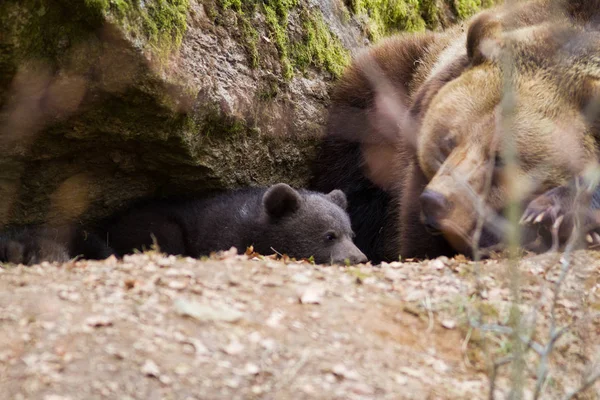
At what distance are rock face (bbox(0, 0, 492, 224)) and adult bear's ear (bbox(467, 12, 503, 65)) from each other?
1665 millimetres

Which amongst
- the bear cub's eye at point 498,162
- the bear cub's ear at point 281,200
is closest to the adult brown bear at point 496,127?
the bear cub's eye at point 498,162

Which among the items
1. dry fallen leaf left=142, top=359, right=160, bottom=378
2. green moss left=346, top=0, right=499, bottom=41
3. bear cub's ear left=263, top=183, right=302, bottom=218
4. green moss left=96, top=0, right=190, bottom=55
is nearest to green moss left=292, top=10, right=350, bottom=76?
green moss left=346, top=0, right=499, bottom=41

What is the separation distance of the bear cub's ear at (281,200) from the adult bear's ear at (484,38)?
67.3 inches

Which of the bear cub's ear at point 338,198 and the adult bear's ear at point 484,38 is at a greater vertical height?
the adult bear's ear at point 484,38

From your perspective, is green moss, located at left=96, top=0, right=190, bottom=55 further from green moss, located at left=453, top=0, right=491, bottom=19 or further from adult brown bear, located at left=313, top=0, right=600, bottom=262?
green moss, located at left=453, top=0, right=491, bottom=19

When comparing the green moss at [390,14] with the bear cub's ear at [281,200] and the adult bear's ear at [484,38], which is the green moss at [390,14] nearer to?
the adult bear's ear at [484,38]

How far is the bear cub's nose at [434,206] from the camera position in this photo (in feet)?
15.3

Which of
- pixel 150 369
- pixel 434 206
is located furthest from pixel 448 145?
pixel 150 369

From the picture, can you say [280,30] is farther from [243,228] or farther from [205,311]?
[205,311]

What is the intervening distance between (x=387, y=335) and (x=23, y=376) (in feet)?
5.26

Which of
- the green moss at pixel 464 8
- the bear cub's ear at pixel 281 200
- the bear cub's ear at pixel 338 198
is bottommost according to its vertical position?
the bear cub's ear at pixel 338 198

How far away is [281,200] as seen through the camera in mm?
5895

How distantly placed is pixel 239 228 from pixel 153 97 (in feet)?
4.81

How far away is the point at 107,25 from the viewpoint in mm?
4500
